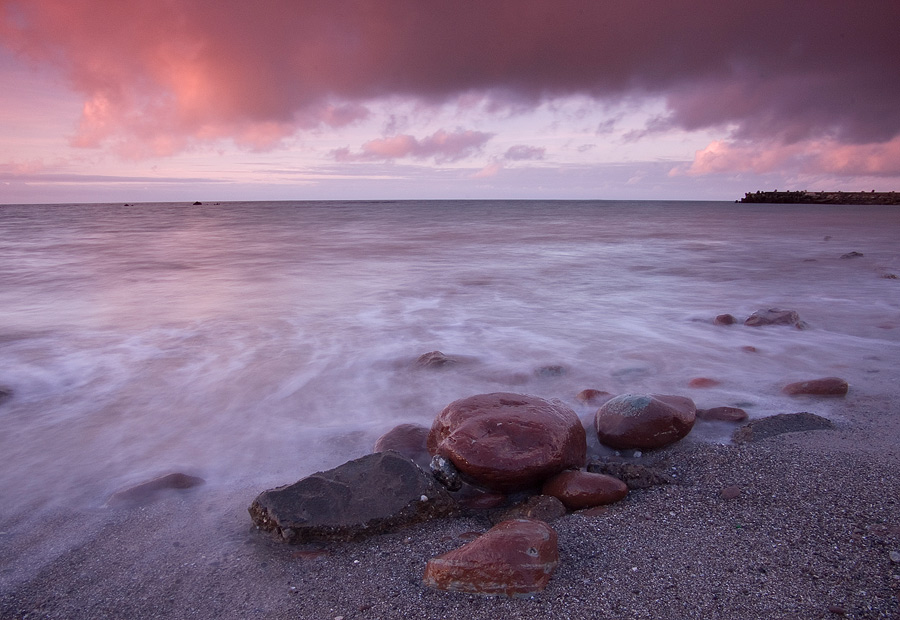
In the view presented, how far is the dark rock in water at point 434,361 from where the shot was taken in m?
5.13

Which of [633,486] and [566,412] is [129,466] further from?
[633,486]

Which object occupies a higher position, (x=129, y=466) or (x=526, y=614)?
(x=526, y=614)

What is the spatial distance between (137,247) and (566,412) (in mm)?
17732

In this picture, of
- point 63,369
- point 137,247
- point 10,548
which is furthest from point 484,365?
point 137,247

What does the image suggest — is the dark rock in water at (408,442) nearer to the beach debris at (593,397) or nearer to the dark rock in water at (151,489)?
the dark rock in water at (151,489)

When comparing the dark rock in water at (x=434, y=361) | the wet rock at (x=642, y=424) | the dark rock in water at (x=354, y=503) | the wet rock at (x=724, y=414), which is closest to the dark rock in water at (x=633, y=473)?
the wet rock at (x=642, y=424)

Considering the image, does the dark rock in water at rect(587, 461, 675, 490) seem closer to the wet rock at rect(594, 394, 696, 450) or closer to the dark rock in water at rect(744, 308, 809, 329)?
the wet rock at rect(594, 394, 696, 450)

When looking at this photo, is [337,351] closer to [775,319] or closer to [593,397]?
[593,397]

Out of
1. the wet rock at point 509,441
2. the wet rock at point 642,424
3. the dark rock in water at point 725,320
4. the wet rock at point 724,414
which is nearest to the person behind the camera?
the wet rock at point 509,441

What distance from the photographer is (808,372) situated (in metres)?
4.70

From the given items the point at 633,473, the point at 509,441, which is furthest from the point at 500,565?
the point at 633,473

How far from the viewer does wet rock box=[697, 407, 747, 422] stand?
364 centimetres

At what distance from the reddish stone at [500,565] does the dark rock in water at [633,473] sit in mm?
859

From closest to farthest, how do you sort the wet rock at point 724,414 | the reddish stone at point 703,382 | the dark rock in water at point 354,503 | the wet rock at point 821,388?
the dark rock in water at point 354,503
the wet rock at point 724,414
the wet rock at point 821,388
the reddish stone at point 703,382
